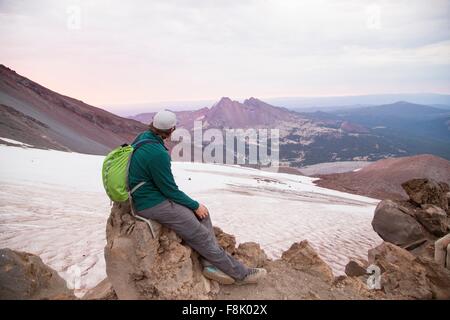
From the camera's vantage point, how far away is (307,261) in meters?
5.23

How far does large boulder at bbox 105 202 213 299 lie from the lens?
3852mm

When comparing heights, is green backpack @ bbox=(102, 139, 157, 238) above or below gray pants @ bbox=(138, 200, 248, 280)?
above

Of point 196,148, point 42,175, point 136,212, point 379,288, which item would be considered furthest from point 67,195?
point 196,148

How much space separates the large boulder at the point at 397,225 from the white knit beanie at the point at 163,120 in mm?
7557

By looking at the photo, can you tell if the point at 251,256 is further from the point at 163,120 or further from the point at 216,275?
the point at 163,120

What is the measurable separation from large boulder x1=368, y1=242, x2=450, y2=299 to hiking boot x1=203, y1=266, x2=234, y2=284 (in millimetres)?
2302

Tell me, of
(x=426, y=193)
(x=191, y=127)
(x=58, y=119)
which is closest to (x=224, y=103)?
(x=191, y=127)

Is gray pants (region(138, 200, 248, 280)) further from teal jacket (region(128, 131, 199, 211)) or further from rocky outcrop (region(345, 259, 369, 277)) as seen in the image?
rocky outcrop (region(345, 259, 369, 277))

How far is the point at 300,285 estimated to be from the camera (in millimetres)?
4648

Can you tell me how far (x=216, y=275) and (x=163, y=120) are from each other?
175cm

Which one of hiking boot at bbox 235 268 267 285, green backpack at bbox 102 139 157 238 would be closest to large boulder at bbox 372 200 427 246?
hiking boot at bbox 235 268 267 285

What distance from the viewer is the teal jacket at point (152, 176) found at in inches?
146

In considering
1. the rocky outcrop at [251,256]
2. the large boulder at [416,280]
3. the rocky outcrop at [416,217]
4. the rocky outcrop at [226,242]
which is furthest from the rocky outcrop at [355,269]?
the rocky outcrop at [226,242]

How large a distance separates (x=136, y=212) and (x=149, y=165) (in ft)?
1.87
